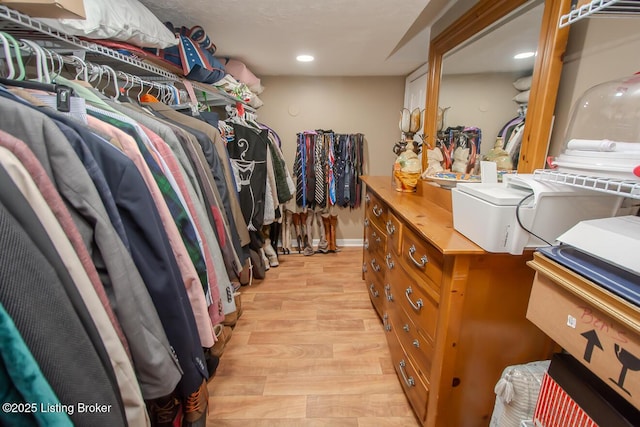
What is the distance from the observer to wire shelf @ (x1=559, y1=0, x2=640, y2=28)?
524mm

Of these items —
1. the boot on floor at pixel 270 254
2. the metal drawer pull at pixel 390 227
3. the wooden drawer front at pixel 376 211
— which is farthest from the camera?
the boot on floor at pixel 270 254

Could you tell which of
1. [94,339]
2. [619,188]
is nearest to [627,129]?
[619,188]

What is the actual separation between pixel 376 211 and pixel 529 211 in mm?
1073

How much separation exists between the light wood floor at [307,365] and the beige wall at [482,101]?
1.37m

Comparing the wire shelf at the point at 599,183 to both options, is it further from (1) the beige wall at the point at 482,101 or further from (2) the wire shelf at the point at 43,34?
(2) the wire shelf at the point at 43,34

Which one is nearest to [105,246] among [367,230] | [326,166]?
[367,230]

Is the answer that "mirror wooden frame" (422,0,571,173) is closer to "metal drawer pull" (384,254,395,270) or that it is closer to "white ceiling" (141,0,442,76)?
"white ceiling" (141,0,442,76)

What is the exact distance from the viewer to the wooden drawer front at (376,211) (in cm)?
165

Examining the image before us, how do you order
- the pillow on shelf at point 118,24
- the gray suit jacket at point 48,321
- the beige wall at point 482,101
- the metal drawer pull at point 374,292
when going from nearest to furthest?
the gray suit jacket at point 48,321, the pillow on shelf at point 118,24, the beige wall at point 482,101, the metal drawer pull at point 374,292

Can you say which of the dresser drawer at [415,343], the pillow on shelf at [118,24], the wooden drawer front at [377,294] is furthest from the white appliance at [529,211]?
the pillow on shelf at [118,24]

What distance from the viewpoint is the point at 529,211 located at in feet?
2.40

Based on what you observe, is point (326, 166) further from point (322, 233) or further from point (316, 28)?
point (316, 28)

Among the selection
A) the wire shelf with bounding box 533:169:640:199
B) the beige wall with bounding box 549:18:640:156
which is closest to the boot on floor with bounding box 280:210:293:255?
the beige wall with bounding box 549:18:640:156

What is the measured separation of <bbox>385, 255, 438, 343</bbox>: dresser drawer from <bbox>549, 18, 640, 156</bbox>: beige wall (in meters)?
0.70
